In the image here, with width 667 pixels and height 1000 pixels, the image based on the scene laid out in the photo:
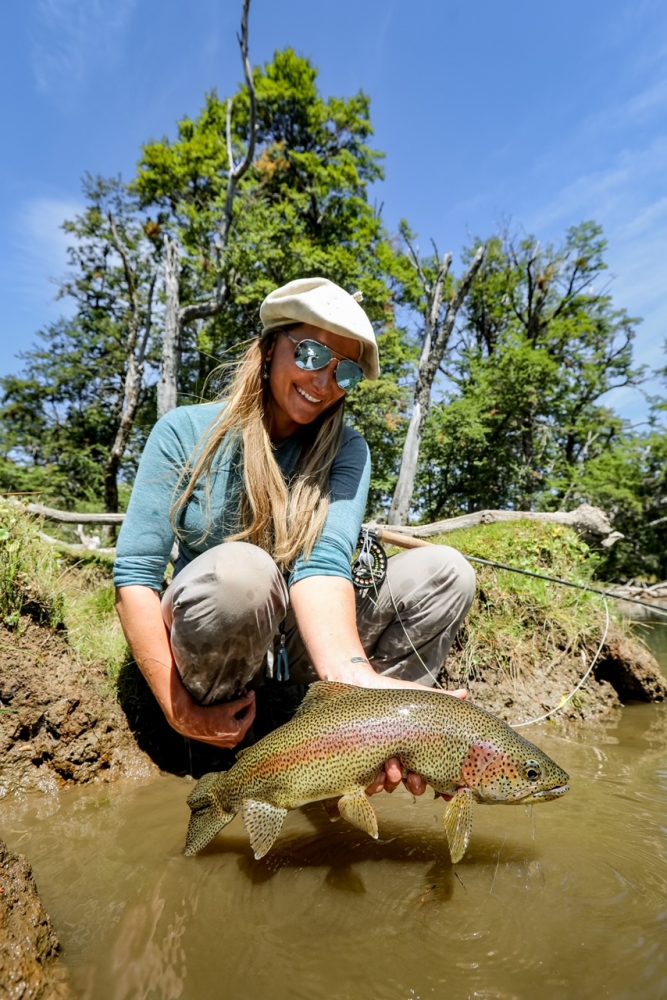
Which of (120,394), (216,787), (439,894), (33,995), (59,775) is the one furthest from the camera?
(120,394)

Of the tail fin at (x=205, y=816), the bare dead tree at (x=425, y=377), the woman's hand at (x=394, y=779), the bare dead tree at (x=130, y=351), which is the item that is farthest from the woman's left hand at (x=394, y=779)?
the bare dead tree at (x=130, y=351)

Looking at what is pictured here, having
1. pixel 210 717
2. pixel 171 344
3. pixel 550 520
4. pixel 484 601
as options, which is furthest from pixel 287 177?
pixel 210 717

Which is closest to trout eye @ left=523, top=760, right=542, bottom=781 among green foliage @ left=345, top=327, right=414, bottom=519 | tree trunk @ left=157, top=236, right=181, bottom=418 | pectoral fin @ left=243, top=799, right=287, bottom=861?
pectoral fin @ left=243, top=799, right=287, bottom=861

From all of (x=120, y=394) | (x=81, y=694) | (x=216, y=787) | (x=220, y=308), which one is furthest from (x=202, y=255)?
(x=216, y=787)

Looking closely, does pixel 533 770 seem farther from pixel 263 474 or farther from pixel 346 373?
pixel 346 373

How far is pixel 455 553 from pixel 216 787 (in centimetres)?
175

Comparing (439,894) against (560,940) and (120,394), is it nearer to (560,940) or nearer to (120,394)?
(560,940)

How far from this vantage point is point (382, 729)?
211 cm

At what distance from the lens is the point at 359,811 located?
2.06m

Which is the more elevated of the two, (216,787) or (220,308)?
(220,308)

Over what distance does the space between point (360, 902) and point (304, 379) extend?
2221 mm

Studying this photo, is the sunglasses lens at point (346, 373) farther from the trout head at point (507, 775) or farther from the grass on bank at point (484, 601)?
the grass on bank at point (484, 601)

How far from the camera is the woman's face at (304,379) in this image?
2916mm

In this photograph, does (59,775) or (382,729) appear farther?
(59,775)
